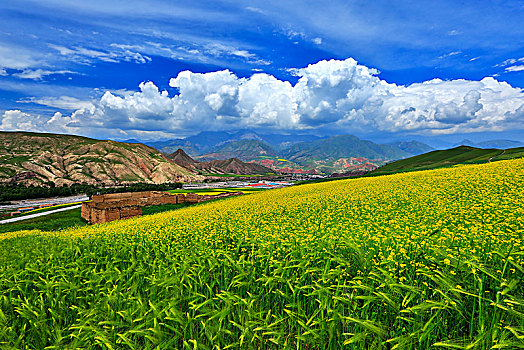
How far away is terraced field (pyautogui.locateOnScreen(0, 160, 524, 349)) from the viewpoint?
14.2 feet

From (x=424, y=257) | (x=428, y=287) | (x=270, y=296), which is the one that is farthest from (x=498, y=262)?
(x=270, y=296)

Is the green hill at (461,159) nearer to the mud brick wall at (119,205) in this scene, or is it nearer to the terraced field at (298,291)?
the mud brick wall at (119,205)

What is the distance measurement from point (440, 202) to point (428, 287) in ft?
32.6

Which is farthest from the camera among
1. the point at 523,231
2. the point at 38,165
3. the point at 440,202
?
the point at 38,165

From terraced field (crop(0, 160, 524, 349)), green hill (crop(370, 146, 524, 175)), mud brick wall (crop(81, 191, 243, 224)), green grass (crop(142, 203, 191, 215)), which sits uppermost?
green hill (crop(370, 146, 524, 175))

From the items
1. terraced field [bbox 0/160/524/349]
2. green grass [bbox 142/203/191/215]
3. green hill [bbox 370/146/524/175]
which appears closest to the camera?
terraced field [bbox 0/160/524/349]

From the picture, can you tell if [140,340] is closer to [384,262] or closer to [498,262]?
[384,262]

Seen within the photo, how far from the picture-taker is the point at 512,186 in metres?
14.4

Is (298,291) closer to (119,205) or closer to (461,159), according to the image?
(119,205)

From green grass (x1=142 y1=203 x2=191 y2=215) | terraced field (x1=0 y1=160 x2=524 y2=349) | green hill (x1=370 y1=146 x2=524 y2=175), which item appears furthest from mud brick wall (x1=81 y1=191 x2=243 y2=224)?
green hill (x1=370 y1=146 x2=524 y2=175)

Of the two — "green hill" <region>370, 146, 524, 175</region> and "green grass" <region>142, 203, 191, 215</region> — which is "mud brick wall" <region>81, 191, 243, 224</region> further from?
"green hill" <region>370, 146, 524, 175</region>

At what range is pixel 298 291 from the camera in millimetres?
5703

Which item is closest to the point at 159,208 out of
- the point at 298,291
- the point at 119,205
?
the point at 119,205

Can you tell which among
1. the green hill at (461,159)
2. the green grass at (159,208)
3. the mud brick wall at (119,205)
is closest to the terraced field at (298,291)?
the mud brick wall at (119,205)
